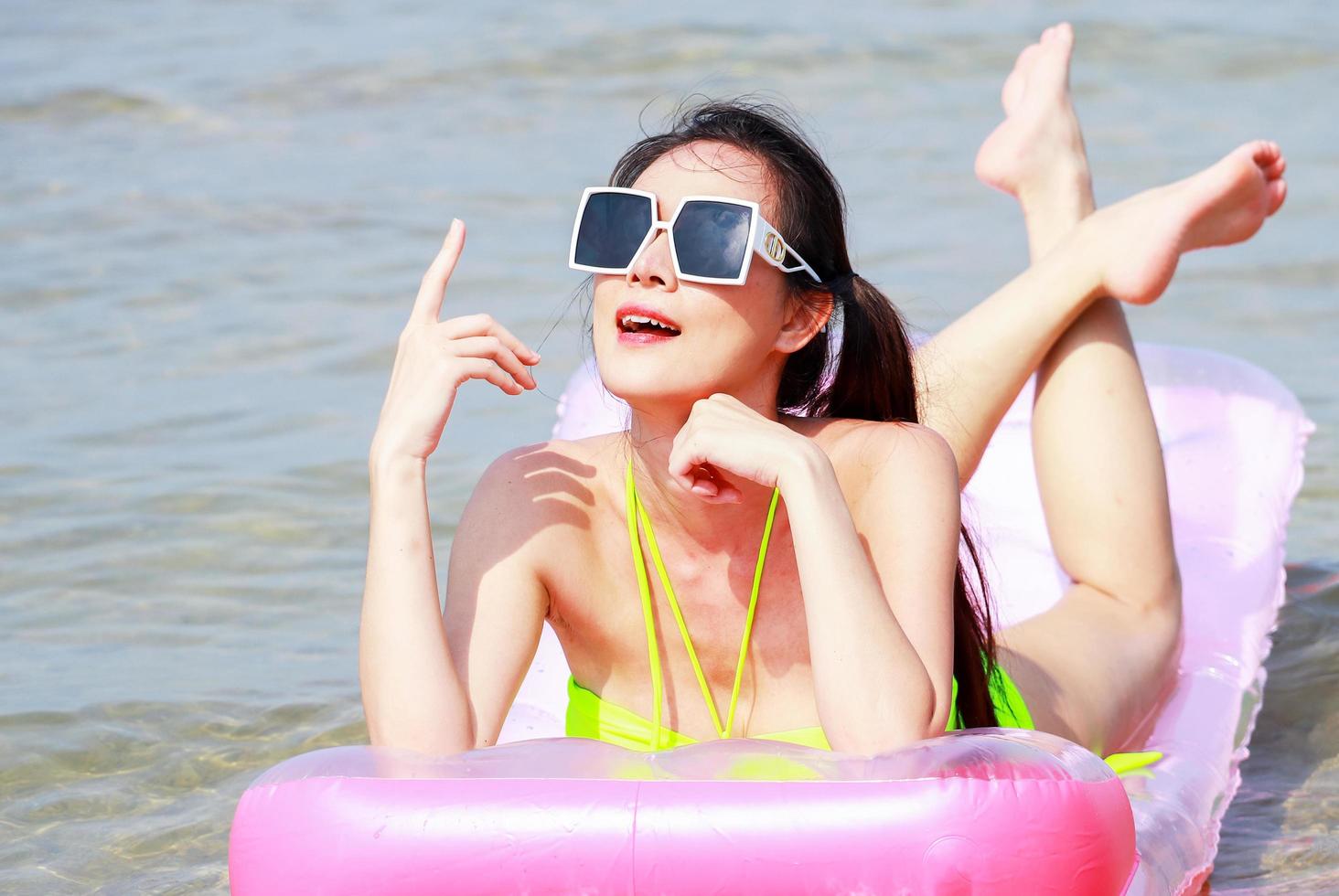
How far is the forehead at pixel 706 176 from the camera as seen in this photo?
7.77ft

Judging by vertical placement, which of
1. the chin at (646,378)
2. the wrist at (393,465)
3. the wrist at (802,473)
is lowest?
the wrist at (393,465)

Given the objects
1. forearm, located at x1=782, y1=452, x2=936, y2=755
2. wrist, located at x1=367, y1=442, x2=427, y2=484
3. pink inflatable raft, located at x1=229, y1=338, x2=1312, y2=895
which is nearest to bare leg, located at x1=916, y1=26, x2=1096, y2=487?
forearm, located at x1=782, y1=452, x2=936, y2=755

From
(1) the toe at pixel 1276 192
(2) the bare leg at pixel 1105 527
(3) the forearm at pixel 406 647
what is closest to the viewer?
(3) the forearm at pixel 406 647

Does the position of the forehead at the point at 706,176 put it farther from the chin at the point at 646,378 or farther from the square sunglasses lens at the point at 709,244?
the chin at the point at 646,378

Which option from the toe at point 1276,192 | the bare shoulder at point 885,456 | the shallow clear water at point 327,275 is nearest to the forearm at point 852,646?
the bare shoulder at point 885,456

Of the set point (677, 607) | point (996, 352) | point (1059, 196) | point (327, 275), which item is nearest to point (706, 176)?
point (677, 607)

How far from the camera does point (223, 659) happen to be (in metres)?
3.91

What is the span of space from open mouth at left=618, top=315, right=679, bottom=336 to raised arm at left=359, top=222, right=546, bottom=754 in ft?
0.44

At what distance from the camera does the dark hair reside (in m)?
2.45

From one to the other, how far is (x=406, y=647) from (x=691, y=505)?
0.50 metres

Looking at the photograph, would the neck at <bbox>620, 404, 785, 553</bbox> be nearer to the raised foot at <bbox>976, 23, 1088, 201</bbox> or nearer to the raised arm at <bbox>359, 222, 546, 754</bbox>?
the raised arm at <bbox>359, 222, 546, 754</bbox>

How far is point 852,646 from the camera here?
2.08 metres

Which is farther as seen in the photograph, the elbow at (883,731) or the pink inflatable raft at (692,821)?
the elbow at (883,731)

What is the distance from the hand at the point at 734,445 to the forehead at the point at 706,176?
302mm
